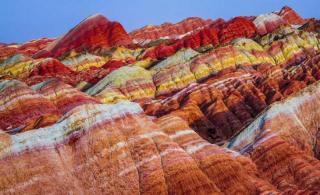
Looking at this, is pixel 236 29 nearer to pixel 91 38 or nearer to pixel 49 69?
pixel 91 38

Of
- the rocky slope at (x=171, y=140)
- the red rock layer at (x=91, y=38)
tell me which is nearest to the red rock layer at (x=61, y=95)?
the rocky slope at (x=171, y=140)

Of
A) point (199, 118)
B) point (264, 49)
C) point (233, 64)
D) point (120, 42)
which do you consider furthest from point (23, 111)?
point (120, 42)

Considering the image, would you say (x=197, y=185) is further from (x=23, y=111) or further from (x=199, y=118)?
(x=23, y=111)

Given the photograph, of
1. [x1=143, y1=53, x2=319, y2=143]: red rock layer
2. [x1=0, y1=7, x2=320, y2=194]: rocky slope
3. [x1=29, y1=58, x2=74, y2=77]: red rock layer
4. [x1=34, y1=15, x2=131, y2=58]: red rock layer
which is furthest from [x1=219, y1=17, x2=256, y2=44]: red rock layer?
[x1=0, y1=7, x2=320, y2=194]: rocky slope

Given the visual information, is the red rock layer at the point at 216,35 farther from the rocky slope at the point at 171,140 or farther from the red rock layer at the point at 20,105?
the red rock layer at the point at 20,105

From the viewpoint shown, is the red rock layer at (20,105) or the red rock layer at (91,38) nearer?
the red rock layer at (20,105)

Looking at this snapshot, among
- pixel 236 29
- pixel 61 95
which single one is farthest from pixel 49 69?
pixel 236 29

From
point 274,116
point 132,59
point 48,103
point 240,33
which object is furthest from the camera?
point 240,33

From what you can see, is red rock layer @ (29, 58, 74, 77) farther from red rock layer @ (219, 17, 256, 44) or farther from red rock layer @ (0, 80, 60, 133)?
red rock layer @ (219, 17, 256, 44)
